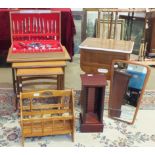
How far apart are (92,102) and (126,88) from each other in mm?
316

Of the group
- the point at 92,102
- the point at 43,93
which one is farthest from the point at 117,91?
the point at 43,93

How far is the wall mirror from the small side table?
0.55 feet

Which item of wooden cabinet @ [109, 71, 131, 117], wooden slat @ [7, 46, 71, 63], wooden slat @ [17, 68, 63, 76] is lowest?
wooden cabinet @ [109, 71, 131, 117]

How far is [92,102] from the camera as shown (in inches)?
92.9

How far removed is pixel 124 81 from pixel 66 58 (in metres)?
0.53

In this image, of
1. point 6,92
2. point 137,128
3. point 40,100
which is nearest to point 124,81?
point 137,128

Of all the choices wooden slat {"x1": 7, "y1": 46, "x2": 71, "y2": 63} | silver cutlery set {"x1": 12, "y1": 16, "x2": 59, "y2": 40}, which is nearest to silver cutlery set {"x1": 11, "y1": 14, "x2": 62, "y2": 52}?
silver cutlery set {"x1": 12, "y1": 16, "x2": 59, "y2": 40}

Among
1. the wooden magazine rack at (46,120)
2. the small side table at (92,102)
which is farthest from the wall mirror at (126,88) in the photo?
the wooden magazine rack at (46,120)

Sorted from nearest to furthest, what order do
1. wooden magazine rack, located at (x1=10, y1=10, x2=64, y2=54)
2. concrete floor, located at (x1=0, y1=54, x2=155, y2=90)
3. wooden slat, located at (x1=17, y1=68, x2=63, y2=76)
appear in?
wooden slat, located at (x1=17, y1=68, x2=63, y2=76), wooden magazine rack, located at (x1=10, y1=10, x2=64, y2=54), concrete floor, located at (x1=0, y1=54, x2=155, y2=90)

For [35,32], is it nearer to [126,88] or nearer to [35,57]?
[35,57]

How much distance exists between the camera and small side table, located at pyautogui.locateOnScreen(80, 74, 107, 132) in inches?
87.0

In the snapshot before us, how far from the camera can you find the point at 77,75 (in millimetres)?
3359

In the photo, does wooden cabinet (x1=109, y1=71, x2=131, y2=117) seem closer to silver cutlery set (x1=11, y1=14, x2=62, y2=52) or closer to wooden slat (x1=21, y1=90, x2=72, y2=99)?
wooden slat (x1=21, y1=90, x2=72, y2=99)

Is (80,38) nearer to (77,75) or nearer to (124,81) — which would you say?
(77,75)
